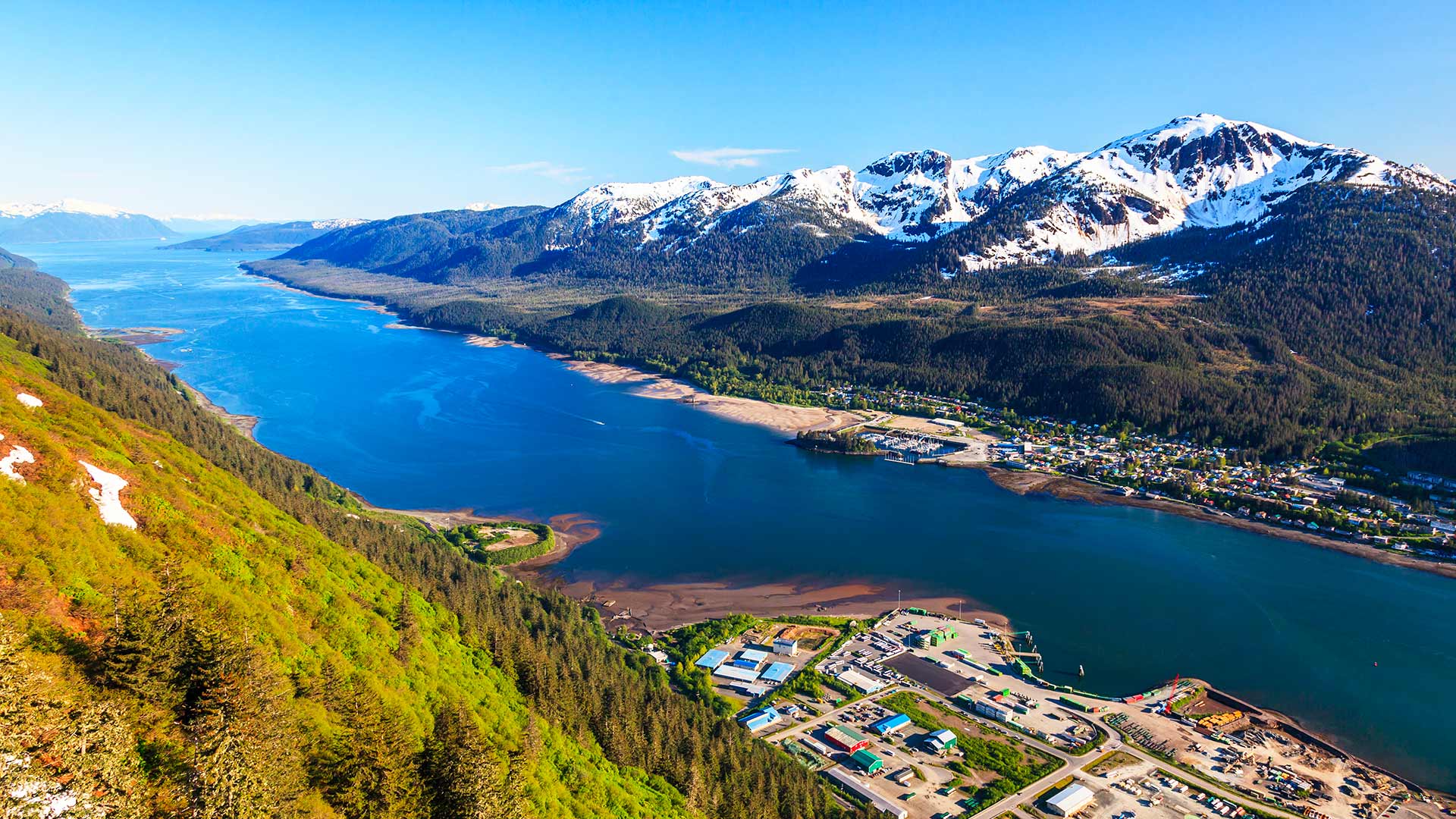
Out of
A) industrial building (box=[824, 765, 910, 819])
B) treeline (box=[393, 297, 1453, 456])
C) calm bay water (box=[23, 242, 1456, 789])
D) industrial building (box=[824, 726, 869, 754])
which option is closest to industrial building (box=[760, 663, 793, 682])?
industrial building (box=[824, 726, 869, 754])

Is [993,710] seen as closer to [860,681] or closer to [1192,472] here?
[860,681]

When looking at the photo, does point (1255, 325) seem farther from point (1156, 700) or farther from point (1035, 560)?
point (1156, 700)

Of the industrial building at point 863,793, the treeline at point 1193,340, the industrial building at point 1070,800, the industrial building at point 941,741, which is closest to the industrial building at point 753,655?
the industrial building at point 863,793

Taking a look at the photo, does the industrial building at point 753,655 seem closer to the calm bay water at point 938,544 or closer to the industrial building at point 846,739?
the industrial building at point 846,739

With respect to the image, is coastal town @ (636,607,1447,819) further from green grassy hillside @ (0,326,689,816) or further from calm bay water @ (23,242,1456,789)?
green grassy hillside @ (0,326,689,816)

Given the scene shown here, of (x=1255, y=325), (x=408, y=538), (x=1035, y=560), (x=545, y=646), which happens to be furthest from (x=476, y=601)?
(x=1255, y=325)

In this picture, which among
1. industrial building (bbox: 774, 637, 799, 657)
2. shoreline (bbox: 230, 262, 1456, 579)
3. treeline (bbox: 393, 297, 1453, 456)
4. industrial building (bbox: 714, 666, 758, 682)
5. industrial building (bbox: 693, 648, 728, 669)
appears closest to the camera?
industrial building (bbox: 714, 666, 758, 682)
